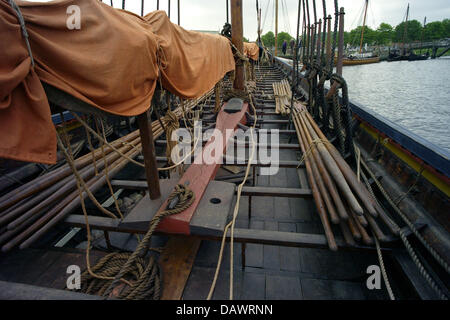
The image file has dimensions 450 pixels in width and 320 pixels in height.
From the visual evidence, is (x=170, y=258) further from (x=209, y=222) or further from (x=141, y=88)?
(x=141, y=88)

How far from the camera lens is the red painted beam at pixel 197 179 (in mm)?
2010

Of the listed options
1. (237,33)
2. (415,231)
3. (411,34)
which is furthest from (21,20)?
(411,34)

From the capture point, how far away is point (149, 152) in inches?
82.0

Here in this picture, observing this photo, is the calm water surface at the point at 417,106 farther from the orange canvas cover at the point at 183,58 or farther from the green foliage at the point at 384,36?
the green foliage at the point at 384,36

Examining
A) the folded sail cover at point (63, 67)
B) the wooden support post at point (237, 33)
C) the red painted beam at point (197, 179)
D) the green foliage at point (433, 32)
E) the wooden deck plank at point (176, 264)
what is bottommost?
the wooden deck plank at point (176, 264)

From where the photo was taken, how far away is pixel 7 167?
2990 millimetres

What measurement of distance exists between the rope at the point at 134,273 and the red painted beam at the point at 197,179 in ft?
0.24

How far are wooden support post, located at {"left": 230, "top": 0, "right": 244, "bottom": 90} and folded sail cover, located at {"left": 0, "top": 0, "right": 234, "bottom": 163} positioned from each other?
416 cm

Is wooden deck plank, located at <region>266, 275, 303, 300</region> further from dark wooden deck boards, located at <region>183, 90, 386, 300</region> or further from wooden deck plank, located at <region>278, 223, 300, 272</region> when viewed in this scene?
wooden deck plank, located at <region>278, 223, 300, 272</region>

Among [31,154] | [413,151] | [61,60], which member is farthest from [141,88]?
[413,151]

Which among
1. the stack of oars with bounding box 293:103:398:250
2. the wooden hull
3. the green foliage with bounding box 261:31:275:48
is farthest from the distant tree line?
the stack of oars with bounding box 293:103:398:250

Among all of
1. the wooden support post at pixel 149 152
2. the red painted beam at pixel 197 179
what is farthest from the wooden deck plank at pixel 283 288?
the wooden support post at pixel 149 152
